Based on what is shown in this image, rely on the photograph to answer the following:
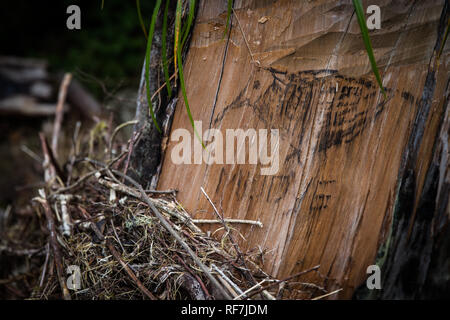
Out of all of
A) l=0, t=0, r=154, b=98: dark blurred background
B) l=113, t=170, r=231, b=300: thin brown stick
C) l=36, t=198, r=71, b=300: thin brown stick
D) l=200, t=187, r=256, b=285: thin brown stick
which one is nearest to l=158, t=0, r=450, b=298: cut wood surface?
l=200, t=187, r=256, b=285: thin brown stick

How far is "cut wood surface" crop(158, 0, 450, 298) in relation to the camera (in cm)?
94

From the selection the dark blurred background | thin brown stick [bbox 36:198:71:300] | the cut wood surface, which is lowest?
thin brown stick [bbox 36:198:71:300]

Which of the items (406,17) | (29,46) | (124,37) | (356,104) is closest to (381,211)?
(356,104)

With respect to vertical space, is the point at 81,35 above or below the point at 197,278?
above

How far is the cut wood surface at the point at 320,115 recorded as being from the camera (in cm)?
94

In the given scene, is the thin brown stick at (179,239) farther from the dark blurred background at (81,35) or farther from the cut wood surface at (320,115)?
the dark blurred background at (81,35)

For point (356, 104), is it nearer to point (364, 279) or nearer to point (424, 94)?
point (424, 94)

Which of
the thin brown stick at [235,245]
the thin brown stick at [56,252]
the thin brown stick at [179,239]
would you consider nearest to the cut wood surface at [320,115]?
the thin brown stick at [235,245]

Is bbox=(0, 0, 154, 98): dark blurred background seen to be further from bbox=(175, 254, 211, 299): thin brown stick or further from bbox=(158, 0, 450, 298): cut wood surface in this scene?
bbox=(175, 254, 211, 299): thin brown stick

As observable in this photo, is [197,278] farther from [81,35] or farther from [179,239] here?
[81,35]

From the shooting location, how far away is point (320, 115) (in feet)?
3.16


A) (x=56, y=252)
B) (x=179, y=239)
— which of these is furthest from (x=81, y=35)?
(x=179, y=239)

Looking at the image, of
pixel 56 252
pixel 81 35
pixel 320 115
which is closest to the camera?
pixel 320 115

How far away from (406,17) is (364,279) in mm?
806
